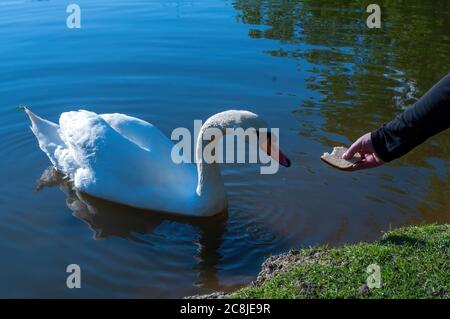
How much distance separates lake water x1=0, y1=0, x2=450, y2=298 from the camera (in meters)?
7.14

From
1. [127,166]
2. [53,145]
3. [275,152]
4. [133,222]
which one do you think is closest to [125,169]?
[127,166]

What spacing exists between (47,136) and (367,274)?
5.40 metres

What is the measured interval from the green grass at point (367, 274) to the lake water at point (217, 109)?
1144 mm

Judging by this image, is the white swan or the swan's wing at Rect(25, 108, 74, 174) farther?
the swan's wing at Rect(25, 108, 74, 174)

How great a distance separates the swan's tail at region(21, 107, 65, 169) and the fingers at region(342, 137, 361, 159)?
4533 mm

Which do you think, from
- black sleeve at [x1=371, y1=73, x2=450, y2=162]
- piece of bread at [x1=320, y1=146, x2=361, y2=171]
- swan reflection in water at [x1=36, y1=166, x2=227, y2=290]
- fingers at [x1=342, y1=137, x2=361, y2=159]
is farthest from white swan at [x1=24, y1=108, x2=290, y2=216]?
black sleeve at [x1=371, y1=73, x2=450, y2=162]

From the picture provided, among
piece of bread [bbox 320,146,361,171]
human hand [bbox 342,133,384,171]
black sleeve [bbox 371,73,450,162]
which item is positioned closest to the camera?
black sleeve [bbox 371,73,450,162]

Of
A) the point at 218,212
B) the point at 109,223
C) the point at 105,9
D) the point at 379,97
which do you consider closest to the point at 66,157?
the point at 109,223

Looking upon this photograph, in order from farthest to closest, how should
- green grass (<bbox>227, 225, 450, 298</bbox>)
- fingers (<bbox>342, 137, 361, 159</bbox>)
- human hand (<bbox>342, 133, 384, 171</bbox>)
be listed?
fingers (<bbox>342, 137, 361, 159</bbox>), human hand (<bbox>342, 133, 384, 171</bbox>), green grass (<bbox>227, 225, 450, 298</bbox>)

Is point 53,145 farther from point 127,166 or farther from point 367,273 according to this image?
point 367,273

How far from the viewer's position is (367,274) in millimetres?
5551

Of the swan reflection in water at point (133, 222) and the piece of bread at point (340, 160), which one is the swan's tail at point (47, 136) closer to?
the swan reflection in water at point (133, 222)

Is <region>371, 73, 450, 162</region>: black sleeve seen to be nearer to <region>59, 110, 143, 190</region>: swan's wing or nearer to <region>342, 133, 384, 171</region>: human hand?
<region>342, 133, 384, 171</region>: human hand

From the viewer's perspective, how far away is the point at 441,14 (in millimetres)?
16719
